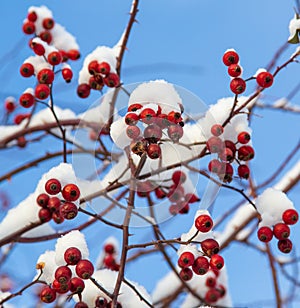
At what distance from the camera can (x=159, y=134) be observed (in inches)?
63.4

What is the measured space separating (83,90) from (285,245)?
1.12 meters

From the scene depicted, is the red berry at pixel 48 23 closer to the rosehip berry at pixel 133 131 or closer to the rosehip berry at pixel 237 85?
the rosehip berry at pixel 237 85

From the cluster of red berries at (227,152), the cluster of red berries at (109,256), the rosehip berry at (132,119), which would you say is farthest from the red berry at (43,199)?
the cluster of red berries at (109,256)

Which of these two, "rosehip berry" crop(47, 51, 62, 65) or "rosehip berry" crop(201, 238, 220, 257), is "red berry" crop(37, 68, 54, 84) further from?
"rosehip berry" crop(201, 238, 220, 257)

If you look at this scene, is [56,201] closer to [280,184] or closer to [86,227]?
[86,227]

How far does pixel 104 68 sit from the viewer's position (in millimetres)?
2326

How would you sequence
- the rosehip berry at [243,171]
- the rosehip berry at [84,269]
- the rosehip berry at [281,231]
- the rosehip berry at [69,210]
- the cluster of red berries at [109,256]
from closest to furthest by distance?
the rosehip berry at [84,269] < the rosehip berry at [69,210] < the rosehip berry at [281,231] < the rosehip berry at [243,171] < the cluster of red berries at [109,256]

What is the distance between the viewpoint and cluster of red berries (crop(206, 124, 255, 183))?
6.40 ft

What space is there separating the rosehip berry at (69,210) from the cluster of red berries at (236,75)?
0.71m

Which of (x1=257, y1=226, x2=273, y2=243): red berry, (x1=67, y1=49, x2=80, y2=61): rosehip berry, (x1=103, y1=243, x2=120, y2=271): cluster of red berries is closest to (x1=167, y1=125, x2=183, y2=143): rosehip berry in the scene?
(x1=257, y1=226, x2=273, y2=243): red berry

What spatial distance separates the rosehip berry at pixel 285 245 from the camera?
72.6 inches

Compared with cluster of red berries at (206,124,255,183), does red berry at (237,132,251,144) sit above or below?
above

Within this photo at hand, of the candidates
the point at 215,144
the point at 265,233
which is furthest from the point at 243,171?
the point at 265,233

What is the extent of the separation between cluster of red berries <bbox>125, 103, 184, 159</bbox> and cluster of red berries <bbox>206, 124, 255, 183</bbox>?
299mm
